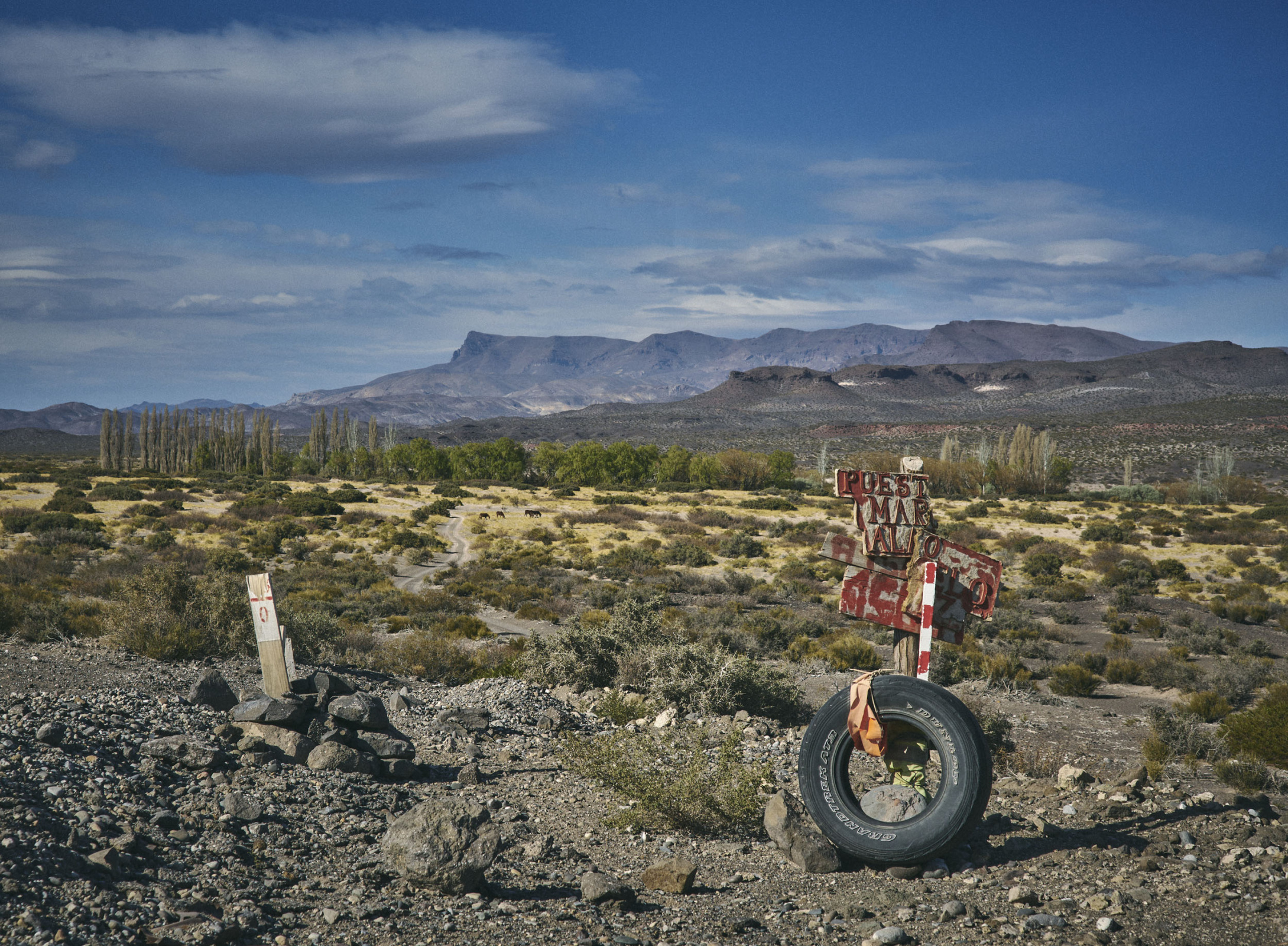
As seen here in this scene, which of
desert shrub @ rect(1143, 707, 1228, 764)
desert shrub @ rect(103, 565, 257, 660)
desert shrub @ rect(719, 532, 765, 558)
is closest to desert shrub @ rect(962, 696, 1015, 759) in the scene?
desert shrub @ rect(1143, 707, 1228, 764)

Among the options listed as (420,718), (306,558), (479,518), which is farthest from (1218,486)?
(420,718)

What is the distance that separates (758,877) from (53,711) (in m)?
6.46

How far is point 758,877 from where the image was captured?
595 centimetres

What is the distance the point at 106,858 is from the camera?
15.9 feet

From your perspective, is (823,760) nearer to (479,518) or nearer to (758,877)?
(758,877)

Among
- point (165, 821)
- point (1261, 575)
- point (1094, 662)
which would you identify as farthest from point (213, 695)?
point (1261, 575)

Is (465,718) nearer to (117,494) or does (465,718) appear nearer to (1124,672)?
(1124,672)

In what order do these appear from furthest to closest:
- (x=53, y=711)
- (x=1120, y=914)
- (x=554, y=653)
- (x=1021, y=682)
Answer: (x=1021, y=682) → (x=554, y=653) → (x=53, y=711) → (x=1120, y=914)

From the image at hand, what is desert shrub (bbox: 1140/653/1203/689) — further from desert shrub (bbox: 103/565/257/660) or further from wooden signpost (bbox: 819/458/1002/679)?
desert shrub (bbox: 103/565/257/660)

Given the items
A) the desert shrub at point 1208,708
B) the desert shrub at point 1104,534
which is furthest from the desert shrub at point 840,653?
the desert shrub at point 1104,534

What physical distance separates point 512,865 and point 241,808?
208 centimetres

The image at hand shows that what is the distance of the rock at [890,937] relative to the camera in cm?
483

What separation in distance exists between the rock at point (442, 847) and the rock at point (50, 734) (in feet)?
10.7

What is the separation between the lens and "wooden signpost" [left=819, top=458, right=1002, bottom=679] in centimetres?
641
